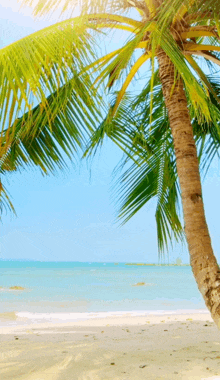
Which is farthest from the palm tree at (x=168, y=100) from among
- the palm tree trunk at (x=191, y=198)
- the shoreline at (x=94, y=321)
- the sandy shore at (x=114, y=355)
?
the shoreline at (x=94, y=321)

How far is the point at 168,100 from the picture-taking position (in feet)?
12.3

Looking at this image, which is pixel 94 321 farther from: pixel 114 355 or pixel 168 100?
pixel 168 100

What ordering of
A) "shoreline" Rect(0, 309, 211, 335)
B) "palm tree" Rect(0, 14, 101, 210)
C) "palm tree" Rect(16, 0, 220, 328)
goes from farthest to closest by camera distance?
1. "shoreline" Rect(0, 309, 211, 335)
2. "palm tree" Rect(16, 0, 220, 328)
3. "palm tree" Rect(0, 14, 101, 210)

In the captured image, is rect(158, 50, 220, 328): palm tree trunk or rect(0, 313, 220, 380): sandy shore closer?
rect(158, 50, 220, 328): palm tree trunk

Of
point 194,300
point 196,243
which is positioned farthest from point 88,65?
point 194,300

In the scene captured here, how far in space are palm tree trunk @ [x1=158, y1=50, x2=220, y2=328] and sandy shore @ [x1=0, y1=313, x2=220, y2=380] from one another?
647 mm

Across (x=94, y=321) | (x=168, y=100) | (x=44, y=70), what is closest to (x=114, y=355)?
(x=168, y=100)

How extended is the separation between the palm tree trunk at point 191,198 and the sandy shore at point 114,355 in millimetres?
647

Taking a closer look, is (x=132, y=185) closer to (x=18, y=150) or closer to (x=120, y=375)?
(x=18, y=150)

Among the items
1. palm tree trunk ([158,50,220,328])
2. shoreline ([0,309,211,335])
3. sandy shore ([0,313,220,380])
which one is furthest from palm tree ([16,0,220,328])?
shoreline ([0,309,211,335])

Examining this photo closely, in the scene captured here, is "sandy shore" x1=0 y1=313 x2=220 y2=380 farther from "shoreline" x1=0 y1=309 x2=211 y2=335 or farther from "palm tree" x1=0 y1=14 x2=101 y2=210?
"palm tree" x1=0 y1=14 x2=101 y2=210

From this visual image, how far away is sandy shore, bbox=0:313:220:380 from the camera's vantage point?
329 cm

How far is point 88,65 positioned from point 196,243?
1558 millimetres

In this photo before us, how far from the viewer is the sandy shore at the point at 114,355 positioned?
3291mm
